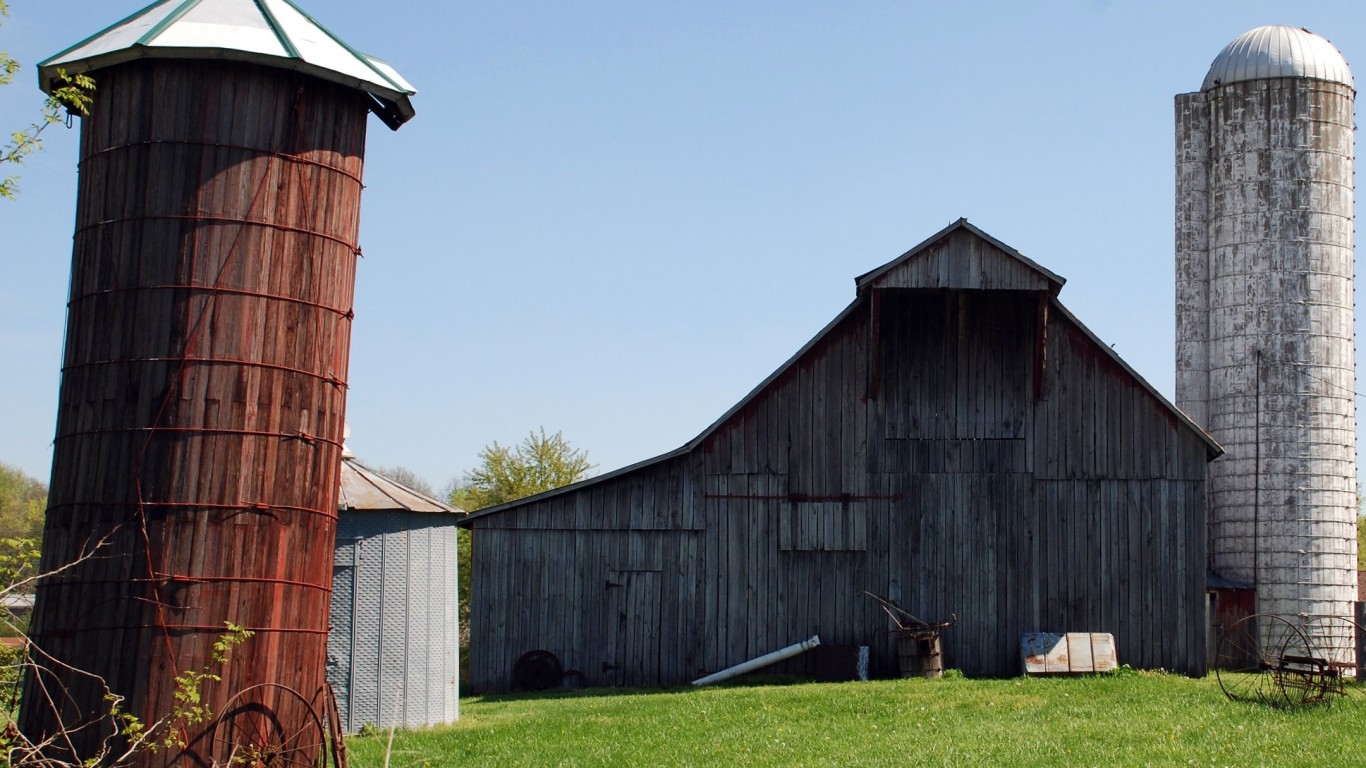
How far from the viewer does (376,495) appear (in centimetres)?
1728

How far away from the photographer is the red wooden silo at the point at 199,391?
11.8 m

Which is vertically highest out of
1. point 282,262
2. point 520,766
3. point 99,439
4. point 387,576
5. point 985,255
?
point 985,255

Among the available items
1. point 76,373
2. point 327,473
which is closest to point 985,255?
point 327,473

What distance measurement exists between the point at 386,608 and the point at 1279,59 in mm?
21825

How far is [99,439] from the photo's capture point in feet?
39.6

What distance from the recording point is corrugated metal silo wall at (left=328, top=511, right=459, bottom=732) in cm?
1691

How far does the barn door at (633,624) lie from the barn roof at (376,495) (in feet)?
22.3

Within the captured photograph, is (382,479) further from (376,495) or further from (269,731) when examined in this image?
(269,731)

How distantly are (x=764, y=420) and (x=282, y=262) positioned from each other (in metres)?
13.1

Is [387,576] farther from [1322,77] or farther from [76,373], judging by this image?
[1322,77]

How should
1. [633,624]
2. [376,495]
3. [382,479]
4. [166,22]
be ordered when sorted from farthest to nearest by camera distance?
[633,624] → [382,479] → [376,495] → [166,22]

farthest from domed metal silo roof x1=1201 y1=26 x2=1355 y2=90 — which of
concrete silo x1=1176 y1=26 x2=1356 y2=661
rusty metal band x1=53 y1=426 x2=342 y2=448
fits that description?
rusty metal band x1=53 y1=426 x2=342 y2=448

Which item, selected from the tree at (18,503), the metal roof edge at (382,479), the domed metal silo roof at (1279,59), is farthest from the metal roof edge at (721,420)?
the tree at (18,503)

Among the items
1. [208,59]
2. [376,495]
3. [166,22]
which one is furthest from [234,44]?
[376,495]
